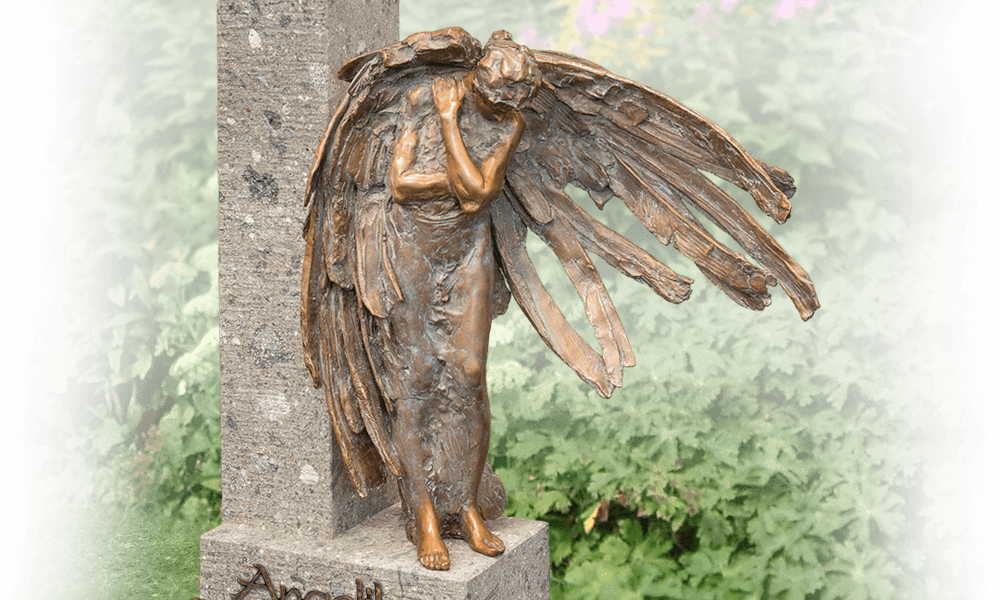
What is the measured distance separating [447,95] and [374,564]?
1257 millimetres

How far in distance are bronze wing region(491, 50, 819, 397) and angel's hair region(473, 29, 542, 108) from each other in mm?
93

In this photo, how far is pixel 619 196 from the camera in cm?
306

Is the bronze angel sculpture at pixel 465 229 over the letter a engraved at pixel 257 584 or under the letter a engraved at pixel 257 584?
over

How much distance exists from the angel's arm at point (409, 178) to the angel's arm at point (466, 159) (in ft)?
0.14

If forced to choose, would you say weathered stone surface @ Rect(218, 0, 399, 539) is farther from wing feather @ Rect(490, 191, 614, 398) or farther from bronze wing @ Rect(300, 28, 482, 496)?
wing feather @ Rect(490, 191, 614, 398)

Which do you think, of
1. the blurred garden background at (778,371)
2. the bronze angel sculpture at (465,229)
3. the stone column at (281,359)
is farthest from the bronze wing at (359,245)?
the blurred garden background at (778,371)

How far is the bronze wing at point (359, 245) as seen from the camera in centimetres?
287

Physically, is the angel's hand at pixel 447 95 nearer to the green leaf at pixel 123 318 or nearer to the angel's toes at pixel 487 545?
the angel's toes at pixel 487 545

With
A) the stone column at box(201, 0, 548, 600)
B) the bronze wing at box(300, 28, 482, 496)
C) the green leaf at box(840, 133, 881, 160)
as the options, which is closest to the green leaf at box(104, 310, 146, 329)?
the stone column at box(201, 0, 548, 600)

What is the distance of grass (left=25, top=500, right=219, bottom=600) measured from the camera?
4719 mm

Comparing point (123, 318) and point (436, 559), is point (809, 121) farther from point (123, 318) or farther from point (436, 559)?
point (123, 318)

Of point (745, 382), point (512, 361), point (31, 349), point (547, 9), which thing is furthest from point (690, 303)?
point (31, 349)

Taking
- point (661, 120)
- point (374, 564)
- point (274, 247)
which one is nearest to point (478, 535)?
point (374, 564)

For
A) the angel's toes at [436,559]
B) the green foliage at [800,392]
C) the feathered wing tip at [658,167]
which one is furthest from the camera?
the green foliage at [800,392]
